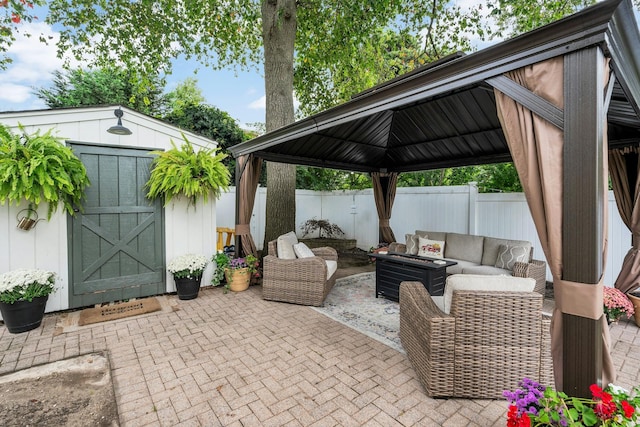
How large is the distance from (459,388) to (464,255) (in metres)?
3.54

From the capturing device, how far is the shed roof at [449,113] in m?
1.65

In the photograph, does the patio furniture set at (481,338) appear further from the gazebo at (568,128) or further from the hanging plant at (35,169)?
the hanging plant at (35,169)

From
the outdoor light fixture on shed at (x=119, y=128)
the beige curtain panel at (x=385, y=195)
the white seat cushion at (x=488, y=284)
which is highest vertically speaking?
the outdoor light fixture on shed at (x=119, y=128)

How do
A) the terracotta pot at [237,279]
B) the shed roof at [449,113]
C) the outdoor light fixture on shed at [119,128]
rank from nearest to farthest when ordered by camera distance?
the shed roof at [449,113] → the outdoor light fixture on shed at [119,128] → the terracotta pot at [237,279]

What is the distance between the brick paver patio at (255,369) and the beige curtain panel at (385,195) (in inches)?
161

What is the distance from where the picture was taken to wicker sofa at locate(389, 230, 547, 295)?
4258 millimetres

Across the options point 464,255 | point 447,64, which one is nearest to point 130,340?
point 447,64

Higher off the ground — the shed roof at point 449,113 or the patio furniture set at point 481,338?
the shed roof at point 449,113

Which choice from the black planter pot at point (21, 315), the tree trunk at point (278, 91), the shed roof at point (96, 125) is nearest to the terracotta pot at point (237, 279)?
the tree trunk at point (278, 91)

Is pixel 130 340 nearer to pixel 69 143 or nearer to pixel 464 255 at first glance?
pixel 69 143

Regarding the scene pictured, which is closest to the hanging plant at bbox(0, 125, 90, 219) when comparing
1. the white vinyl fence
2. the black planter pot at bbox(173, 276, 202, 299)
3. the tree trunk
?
the black planter pot at bbox(173, 276, 202, 299)

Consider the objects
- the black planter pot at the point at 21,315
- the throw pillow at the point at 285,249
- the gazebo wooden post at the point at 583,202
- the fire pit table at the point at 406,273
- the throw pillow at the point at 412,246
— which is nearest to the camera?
the gazebo wooden post at the point at 583,202

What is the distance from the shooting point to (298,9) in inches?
267

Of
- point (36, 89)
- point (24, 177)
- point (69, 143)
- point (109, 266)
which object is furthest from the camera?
point (36, 89)
